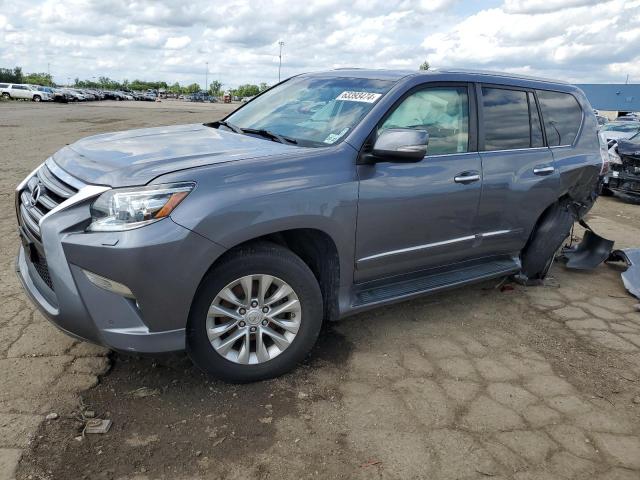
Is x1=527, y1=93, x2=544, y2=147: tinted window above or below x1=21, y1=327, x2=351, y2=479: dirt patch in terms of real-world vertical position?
above

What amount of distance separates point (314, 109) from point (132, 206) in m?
1.64

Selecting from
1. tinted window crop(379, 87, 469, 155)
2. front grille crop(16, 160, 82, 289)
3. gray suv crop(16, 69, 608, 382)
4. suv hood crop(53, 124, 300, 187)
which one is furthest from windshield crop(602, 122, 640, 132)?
front grille crop(16, 160, 82, 289)

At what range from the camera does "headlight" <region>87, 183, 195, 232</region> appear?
8.31 ft

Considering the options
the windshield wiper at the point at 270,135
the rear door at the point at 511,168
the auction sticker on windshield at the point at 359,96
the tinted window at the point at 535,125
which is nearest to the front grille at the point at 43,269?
the windshield wiper at the point at 270,135

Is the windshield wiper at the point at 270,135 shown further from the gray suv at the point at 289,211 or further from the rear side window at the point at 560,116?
the rear side window at the point at 560,116

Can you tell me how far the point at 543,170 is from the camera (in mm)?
4285

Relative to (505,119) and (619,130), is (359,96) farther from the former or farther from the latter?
(619,130)

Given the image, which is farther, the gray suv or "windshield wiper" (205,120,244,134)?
"windshield wiper" (205,120,244,134)

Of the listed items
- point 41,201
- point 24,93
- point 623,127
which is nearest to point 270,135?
point 41,201

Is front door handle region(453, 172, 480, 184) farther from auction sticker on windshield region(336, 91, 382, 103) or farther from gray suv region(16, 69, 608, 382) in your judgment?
auction sticker on windshield region(336, 91, 382, 103)

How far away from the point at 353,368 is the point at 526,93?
2696 millimetres

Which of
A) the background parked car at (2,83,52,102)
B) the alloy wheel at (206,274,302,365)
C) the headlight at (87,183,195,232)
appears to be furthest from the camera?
the background parked car at (2,83,52,102)

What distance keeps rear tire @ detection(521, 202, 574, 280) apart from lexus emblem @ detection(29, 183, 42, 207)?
3.78m

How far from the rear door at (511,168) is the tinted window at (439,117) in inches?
6.8
